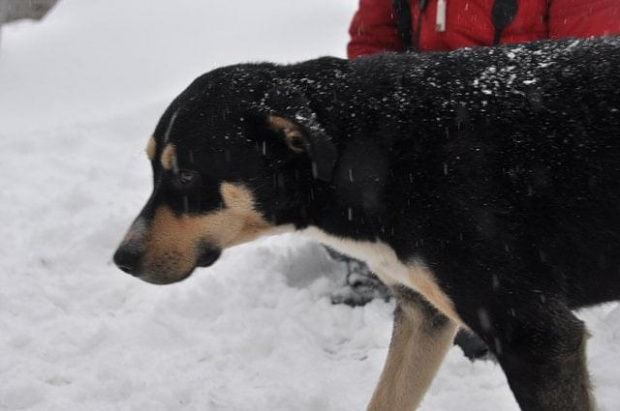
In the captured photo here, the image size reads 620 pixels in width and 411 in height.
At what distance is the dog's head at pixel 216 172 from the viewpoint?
10.3 feet

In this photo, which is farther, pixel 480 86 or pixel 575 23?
pixel 575 23

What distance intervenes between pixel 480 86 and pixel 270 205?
0.96 m

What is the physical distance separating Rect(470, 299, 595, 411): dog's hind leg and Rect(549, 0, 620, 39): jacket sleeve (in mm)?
2083

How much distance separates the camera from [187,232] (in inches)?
125

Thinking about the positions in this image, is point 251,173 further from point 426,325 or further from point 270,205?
point 426,325

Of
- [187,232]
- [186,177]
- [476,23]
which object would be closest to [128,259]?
[187,232]

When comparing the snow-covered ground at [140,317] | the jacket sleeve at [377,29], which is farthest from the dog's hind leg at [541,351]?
the jacket sleeve at [377,29]

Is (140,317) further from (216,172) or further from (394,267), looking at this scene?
(394,267)

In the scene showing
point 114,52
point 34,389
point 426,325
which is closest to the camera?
point 426,325

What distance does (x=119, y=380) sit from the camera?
4.15m

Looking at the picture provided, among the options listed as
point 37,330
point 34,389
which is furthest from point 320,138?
point 37,330

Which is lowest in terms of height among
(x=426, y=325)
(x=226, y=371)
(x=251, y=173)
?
(x=226, y=371)

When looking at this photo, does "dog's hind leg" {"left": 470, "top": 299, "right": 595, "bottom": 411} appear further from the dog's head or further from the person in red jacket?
the person in red jacket

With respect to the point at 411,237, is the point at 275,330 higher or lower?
lower
